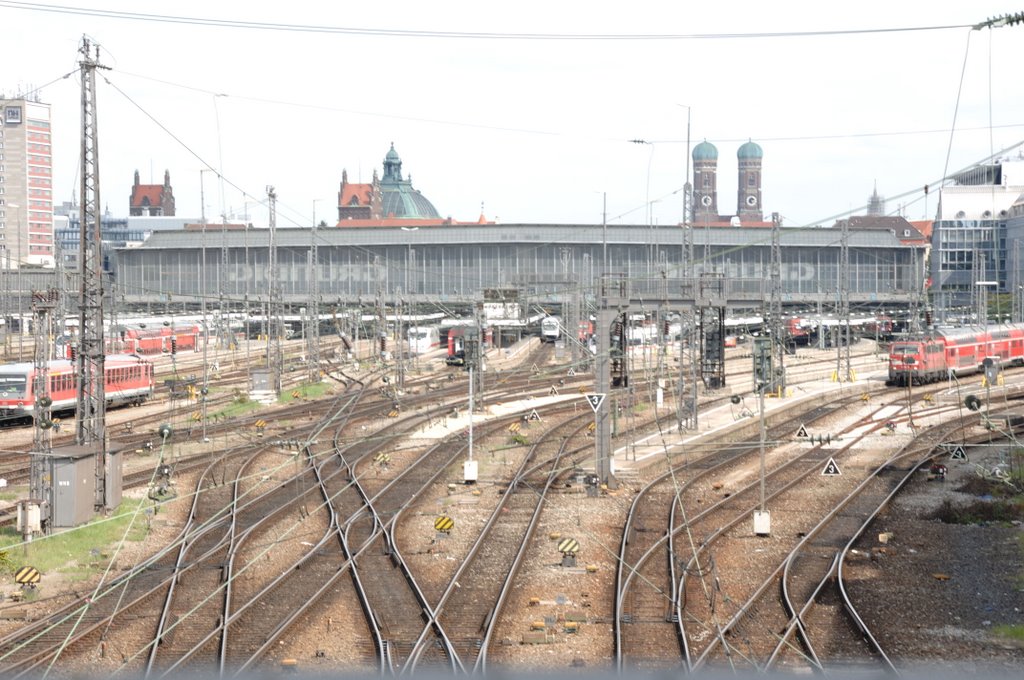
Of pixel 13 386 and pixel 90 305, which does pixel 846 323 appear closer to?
pixel 13 386

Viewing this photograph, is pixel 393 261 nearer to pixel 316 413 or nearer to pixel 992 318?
pixel 992 318

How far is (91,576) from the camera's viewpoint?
17.0 metres

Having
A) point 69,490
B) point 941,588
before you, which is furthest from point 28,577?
point 941,588

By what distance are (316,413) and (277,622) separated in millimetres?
24289

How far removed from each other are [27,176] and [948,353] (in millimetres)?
127139

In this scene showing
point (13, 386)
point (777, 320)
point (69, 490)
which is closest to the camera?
point (69, 490)

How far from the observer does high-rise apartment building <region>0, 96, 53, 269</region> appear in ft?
469

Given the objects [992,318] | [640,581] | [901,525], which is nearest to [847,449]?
[901,525]

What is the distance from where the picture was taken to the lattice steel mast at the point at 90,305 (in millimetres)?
20750

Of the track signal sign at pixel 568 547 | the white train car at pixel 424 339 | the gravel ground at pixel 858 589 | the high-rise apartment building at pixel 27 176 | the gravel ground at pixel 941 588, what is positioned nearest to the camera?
the gravel ground at pixel 858 589

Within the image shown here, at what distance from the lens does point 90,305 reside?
21.4 metres

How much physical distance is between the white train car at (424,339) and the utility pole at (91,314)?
41993mm

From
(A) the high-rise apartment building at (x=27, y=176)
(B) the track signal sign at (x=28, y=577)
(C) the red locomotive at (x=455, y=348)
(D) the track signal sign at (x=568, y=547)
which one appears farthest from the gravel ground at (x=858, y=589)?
(A) the high-rise apartment building at (x=27, y=176)

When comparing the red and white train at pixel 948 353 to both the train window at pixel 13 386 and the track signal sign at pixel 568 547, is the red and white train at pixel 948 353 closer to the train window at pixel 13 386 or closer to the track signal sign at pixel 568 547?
the track signal sign at pixel 568 547
